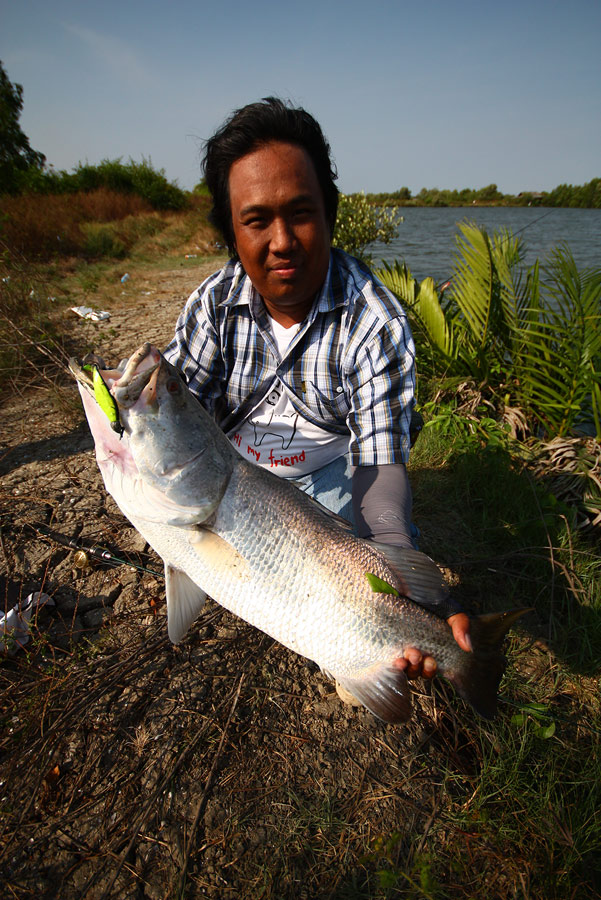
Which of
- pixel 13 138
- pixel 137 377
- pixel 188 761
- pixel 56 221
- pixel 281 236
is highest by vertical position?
pixel 13 138

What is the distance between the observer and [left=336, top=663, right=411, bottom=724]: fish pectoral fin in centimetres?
165

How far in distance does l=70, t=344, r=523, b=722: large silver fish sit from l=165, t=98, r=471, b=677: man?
14 cm

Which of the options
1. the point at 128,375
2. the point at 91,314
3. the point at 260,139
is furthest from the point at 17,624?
the point at 91,314

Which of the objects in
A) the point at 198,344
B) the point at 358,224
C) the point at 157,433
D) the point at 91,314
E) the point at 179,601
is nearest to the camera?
the point at 157,433

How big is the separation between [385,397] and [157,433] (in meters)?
1.20

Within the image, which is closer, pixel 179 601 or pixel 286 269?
pixel 179 601

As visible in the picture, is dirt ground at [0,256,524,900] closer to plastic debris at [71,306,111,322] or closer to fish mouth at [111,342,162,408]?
fish mouth at [111,342,162,408]

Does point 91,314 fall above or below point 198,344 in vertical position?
below

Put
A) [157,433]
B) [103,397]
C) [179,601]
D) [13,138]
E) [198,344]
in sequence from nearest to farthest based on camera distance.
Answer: [103,397] < [157,433] < [179,601] < [198,344] < [13,138]

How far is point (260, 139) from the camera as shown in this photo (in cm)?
206

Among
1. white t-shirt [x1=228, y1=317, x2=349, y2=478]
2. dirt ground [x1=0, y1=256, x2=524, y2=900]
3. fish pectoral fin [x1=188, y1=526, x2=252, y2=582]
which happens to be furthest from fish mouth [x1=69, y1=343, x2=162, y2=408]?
dirt ground [x1=0, y1=256, x2=524, y2=900]

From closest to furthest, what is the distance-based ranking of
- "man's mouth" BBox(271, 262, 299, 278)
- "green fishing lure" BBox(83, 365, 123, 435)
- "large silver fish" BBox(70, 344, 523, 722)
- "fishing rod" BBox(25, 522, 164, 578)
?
"green fishing lure" BBox(83, 365, 123, 435), "large silver fish" BBox(70, 344, 523, 722), "man's mouth" BBox(271, 262, 299, 278), "fishing rod" BBox(25, 522, 164, 578)

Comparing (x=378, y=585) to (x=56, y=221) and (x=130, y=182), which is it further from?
(x=130, y=182)

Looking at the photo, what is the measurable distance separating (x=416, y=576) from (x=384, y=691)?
44cm
